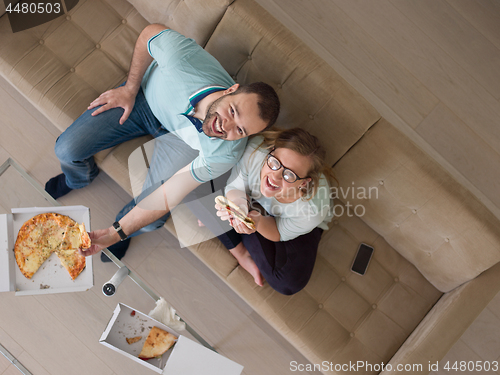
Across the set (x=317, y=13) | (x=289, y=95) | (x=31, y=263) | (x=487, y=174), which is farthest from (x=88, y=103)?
(x=487, y=174)

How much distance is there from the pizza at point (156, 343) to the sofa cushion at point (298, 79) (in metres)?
1.13

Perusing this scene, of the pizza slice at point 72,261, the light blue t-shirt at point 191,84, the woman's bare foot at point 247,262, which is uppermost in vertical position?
the light blue t-shirt at point 191,84

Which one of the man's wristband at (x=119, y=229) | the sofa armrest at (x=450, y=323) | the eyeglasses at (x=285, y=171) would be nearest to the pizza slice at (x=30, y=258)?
the man's wristband at (x=119, y=229)

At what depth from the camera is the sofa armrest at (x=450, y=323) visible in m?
1.52

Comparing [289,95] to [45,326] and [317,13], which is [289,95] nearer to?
[317,13]

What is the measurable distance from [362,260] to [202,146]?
1114mm

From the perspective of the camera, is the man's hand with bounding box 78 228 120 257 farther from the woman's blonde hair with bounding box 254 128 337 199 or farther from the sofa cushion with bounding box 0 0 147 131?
the woman's blonde hair with bounding box 254 128 337 199

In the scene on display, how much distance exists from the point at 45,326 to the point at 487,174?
3107 mm

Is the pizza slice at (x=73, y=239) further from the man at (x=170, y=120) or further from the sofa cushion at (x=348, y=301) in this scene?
the sofa cushion at (x=348, y=301)

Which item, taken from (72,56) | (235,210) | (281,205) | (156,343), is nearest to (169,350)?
(156,343)

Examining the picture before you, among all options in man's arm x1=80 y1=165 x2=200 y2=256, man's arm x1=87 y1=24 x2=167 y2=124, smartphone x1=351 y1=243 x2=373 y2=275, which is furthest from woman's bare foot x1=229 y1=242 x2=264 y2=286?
man's arm x1=87 y1=24 x2=167 y2=124

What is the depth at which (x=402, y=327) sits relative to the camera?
175 cm

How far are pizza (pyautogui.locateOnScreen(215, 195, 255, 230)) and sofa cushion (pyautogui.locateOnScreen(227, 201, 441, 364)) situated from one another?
1.28 ft

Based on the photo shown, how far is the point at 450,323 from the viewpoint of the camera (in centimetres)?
154
